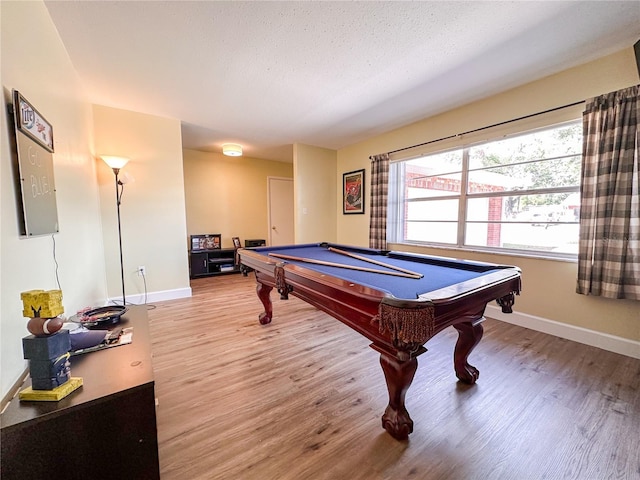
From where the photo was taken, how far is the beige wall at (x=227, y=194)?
16.0 feet

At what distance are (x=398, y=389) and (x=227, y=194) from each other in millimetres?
4953

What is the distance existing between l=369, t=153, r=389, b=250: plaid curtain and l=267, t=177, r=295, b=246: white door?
2381 mm

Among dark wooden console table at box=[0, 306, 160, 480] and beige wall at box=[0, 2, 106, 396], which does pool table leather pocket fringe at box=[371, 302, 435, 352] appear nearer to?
dark wooden console table at box=[0, 306, 160, 480]

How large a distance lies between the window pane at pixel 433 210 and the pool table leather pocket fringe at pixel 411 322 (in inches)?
100

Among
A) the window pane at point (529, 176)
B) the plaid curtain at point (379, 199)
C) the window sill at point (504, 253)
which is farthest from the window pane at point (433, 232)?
the window pane at point (529, 176)

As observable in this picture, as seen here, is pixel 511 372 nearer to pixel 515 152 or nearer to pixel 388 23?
pixel 515 152

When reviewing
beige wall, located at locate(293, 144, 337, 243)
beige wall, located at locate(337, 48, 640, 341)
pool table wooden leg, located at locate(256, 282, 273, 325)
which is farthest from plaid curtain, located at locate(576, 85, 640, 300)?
beige wall, located at locate(293, 144, 337, 243)

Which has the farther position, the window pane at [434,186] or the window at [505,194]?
the window pane at [434,186]

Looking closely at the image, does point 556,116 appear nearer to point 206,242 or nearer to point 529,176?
point 529,176

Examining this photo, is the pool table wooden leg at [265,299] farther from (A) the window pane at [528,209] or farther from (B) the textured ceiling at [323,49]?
(A) the window pane at [528,209]

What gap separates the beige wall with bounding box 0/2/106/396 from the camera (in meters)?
0.93

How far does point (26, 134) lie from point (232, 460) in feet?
5.65

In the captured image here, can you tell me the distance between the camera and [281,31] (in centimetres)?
177

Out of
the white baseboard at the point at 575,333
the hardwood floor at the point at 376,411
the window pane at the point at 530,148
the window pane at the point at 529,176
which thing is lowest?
the hardwood floor at the point at 376,411
